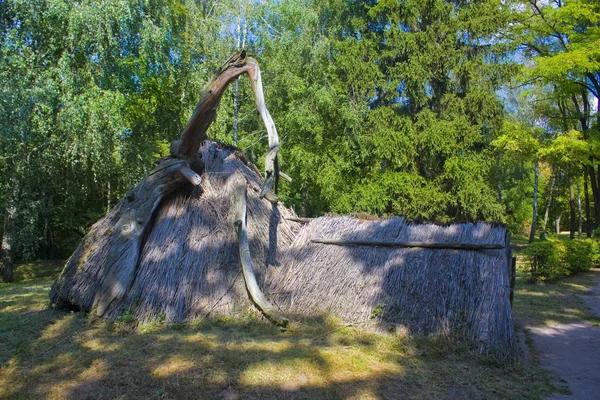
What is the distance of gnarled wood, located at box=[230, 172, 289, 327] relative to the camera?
6204 mm

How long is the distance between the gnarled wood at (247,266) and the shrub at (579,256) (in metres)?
12.4

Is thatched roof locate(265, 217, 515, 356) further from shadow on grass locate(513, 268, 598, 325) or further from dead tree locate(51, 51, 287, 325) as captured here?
shadow on grass locate(513, 268, 598, 325)

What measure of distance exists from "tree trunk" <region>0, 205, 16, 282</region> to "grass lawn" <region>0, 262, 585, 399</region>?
11.5 meters

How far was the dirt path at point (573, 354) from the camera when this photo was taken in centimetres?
499

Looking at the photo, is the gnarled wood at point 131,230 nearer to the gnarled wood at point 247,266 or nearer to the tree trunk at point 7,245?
the gnarled wood at point 247,266

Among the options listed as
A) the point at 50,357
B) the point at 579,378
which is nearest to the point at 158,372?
the point at 50,357

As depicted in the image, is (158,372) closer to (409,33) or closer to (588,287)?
(588,287)

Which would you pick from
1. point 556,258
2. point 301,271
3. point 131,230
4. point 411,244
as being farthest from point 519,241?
point 131,230

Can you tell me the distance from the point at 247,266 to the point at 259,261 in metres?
0.80

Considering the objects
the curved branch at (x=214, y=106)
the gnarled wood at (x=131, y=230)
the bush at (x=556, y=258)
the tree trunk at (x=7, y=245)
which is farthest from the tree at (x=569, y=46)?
the tree trunk at (x=7, y=245)

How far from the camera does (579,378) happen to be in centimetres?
530

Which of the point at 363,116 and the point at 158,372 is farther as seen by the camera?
the point at 363,116

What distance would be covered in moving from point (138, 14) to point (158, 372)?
15.0m

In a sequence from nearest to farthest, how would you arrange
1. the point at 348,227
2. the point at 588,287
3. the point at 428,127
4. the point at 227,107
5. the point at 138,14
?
the point at 348,227, the point at 588,287, the point at 138,14, the point at 428,127, the point at 227,107
